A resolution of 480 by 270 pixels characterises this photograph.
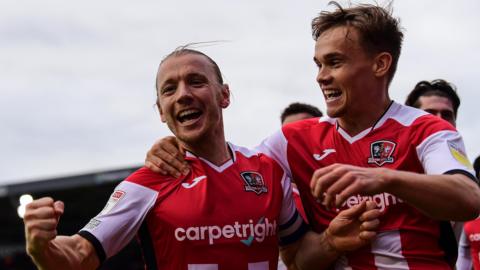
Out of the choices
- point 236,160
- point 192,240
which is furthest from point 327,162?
point 192,240

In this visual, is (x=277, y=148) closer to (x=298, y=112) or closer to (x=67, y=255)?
(x=67, y=255)

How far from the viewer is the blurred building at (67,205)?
17.9m

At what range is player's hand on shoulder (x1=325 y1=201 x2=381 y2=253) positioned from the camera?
3688 mm

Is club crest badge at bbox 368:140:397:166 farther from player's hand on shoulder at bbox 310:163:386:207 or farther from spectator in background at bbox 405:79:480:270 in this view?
spectator in background at bbox 405:79:480:270

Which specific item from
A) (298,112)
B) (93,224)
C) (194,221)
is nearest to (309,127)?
(194,221)

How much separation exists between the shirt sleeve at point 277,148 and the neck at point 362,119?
1.13ft

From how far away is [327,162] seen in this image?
13.2ft

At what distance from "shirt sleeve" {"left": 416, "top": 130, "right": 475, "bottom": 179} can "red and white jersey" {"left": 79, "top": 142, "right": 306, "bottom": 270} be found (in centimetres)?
78

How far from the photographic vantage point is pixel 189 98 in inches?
154

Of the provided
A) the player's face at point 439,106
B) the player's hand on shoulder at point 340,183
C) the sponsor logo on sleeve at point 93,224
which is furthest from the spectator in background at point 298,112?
the player's hand on shoulder at point 340,183

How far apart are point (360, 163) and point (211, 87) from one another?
84 centimetres

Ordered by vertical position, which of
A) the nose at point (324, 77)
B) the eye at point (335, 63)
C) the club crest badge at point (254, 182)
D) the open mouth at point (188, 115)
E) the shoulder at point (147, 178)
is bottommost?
the club crest badge at point (254, 182)

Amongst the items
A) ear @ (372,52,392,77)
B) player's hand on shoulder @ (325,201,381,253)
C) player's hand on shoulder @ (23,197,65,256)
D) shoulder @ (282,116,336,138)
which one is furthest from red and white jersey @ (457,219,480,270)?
player's hand on shoulder @ (23,197,65,256)

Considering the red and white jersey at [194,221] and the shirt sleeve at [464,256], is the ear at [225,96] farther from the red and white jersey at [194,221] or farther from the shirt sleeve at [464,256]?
the shirt sleeve at [464,256]
